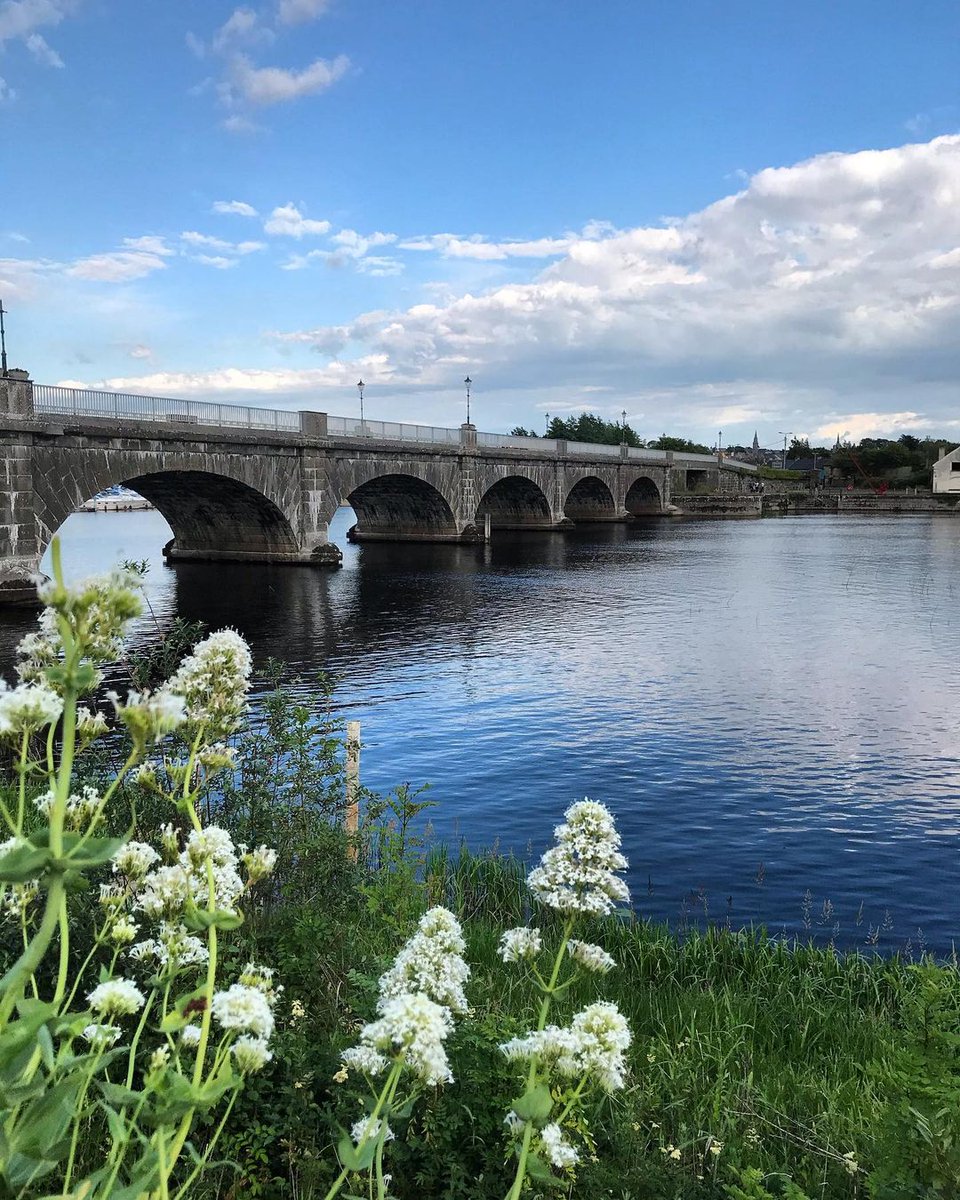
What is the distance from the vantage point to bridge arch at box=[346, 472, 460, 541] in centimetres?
6375

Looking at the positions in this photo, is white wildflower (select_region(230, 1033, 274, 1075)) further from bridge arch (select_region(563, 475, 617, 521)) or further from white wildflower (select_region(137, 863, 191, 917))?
bridge arch (select_region(563, 475, 617, 521))

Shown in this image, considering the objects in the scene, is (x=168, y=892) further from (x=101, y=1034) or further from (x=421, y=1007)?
(x=421, y=1007)

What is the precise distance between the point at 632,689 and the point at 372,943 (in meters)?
16.6

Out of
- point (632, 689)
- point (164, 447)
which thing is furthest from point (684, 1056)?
point (164, 447)

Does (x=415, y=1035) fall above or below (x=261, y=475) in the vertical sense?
below

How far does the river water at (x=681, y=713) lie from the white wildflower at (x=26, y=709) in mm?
9825

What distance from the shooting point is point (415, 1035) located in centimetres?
291

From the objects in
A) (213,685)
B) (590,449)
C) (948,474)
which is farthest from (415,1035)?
(948,474)

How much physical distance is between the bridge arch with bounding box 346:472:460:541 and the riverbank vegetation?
53.2m

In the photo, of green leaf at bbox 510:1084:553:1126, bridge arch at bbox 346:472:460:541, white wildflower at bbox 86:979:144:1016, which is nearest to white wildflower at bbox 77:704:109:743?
white wildflower at bbox 86:979:144:1016

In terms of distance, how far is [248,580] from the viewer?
45.2 meters

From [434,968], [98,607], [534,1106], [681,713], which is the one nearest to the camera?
[98,607]

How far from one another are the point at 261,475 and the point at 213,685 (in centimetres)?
4391

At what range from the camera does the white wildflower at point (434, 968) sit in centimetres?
340
